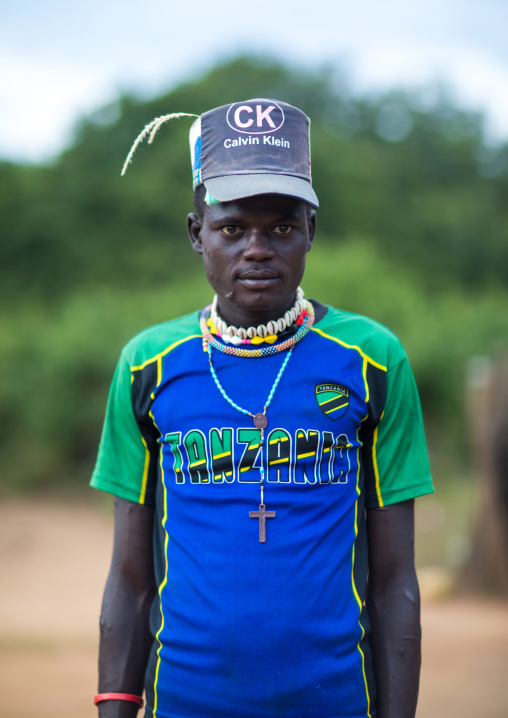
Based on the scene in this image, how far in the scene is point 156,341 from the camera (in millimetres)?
1937

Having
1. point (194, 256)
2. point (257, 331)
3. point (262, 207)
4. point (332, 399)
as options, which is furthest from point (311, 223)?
point (194, 256)

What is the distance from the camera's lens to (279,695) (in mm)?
1659

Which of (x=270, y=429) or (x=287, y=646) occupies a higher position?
(x=270, y=429)

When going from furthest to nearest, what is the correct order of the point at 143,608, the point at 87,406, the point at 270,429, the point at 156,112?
the point at 156,112 → the point at 87,406 → the point at 143,608 → the point at 270,429

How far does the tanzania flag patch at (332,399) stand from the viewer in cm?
179

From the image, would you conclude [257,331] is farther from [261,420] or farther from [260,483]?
[260,483]

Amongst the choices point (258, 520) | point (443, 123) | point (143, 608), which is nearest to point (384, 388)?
point (258, 520)

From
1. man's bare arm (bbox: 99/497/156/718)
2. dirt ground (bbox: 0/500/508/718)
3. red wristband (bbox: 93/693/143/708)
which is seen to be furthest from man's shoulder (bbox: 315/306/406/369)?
dirt ground (bbox: 0/500/508/718)

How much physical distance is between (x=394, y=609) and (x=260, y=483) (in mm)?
426

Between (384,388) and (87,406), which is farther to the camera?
(87,406)

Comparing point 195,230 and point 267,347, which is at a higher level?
point 195,230

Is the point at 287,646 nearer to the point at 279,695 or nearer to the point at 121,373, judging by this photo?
the point at 279,695

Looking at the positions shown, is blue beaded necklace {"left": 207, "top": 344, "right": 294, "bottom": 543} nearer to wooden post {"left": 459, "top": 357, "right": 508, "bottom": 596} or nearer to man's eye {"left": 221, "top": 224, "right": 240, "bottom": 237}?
man's eye {"left": 221, "top": 224, "right": 240, "bottom": 237}

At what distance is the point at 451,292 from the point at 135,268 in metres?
9.12
